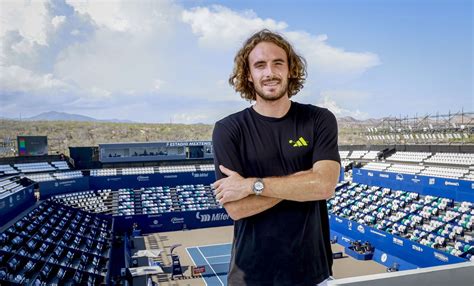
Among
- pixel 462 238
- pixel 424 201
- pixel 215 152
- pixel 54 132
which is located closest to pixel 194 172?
pixel 424 201

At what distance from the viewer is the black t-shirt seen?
8.43 feet

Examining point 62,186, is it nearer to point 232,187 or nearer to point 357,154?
point 357,154

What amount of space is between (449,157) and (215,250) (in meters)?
15.8

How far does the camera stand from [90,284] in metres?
14.3

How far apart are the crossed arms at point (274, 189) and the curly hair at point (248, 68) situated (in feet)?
2.27

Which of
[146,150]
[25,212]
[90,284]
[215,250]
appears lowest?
[215,250]

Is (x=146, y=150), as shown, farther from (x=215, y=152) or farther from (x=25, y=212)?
(x=215, y=152)

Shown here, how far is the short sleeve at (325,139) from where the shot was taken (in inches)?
106

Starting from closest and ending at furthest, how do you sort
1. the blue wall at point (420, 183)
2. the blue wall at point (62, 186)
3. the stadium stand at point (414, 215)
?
the stadium stand at point (414, 215) → the blue wall at point (420, 183) → the blue wall at point (62, 186)

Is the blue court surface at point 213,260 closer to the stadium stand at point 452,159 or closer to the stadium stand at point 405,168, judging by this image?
the stadium stand at point 405,168

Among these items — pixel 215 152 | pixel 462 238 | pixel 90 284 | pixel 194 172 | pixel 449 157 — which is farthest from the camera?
pixel 194 172

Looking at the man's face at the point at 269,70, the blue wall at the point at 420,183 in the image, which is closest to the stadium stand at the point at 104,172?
the blue wall at the point at 420,183

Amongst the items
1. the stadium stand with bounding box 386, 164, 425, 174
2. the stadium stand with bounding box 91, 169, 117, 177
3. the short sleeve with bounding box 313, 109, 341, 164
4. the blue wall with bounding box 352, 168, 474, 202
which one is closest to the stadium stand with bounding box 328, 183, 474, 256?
the blue wall with bounding box 352, 168, 474, 202

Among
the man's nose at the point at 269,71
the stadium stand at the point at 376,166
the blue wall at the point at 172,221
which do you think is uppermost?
the man's nose at the point at 269,71
